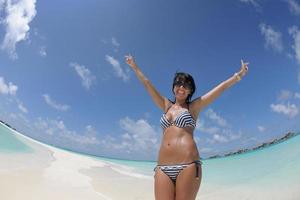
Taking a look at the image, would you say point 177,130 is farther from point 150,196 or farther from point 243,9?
point 243,9

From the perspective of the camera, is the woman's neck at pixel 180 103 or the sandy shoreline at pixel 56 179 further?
the sandy shoreline at pixel 56 179

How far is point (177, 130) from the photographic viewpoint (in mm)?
3883

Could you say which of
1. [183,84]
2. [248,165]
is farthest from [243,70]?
[248,165]

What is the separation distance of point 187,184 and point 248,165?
13.5 meters

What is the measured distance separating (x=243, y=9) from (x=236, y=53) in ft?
4.44

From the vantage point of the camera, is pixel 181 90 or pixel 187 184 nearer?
pixel 187 184

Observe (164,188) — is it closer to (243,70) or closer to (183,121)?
(183,121)

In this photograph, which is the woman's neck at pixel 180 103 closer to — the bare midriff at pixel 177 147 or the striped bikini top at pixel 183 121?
the striped bikini top at pixel 183 121

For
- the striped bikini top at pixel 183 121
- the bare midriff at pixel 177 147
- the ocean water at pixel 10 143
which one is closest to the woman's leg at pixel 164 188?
the bare midriff at pixel 177 147

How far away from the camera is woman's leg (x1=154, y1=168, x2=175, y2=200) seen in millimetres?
3635

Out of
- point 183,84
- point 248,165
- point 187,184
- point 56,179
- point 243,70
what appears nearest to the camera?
→ point 187,184

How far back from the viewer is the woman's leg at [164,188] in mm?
3635

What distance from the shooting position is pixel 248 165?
54.6 ft

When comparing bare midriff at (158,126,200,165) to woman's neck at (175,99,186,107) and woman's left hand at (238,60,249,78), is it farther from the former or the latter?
woman's left hand at (238,60,249,78)
